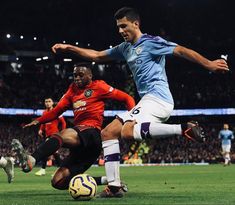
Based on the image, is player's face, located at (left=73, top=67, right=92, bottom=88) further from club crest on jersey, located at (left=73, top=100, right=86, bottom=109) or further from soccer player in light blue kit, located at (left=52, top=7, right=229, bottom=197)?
soccer player in light blue kit, located at (left=52, top=7, right=229, bottom=197)

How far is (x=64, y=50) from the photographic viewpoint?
8086 millimetres

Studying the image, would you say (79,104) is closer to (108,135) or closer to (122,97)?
(122,97)

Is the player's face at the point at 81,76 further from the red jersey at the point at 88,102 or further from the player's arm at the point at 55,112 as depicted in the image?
the player's arm at the point at 55,112

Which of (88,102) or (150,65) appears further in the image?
(88,102)

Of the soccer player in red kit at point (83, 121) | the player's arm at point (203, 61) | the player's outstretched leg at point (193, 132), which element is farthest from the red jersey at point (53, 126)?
the player's outstretched leg at point (193, 132)

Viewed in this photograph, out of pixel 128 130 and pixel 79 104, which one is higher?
pixel 79 104

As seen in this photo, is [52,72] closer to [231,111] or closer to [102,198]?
[231,111]

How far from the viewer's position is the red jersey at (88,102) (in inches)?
354

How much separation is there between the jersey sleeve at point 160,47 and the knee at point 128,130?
971 millimetres

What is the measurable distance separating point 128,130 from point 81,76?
6.21 ft

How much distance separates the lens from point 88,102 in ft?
29.6

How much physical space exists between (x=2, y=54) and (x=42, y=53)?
4726 mm

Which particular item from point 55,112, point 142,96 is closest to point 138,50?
point 142,96

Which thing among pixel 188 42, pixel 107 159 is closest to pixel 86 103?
pixel 107 159
